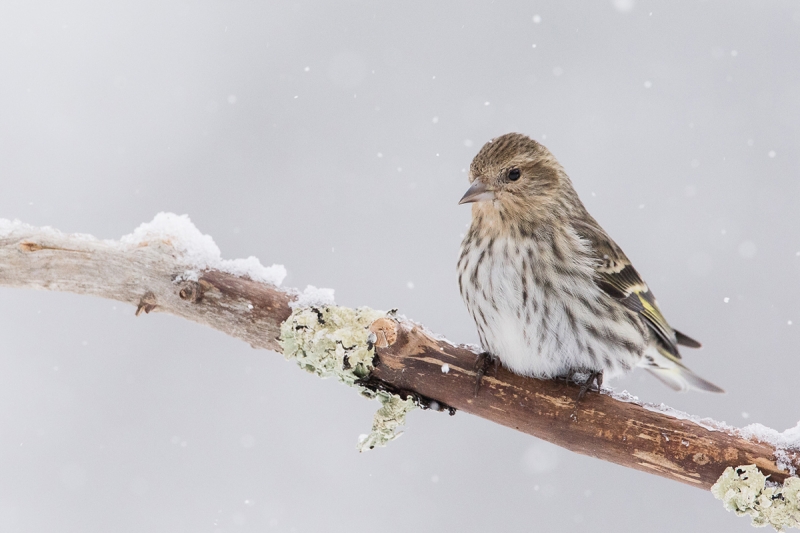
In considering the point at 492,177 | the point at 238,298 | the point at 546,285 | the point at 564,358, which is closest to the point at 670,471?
the point at 564,358

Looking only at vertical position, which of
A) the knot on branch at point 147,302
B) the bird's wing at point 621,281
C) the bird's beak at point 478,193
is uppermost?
the bird's beak at point 478,193

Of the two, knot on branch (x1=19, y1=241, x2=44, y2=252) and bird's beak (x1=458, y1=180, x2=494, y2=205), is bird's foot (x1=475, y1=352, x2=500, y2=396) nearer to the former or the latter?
bird's beak (x1=458, y1=180, x2=494, y2=205)

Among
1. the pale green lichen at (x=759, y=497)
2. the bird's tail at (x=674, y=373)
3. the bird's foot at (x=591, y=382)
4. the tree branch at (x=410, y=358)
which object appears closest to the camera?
the pale green lichen at (x=759, y=497)

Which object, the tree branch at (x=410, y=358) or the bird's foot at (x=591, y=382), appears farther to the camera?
the bird's foot at (x=591, y=382)

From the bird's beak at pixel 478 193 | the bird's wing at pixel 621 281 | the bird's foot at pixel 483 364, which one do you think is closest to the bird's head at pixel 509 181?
the bird's beak at pixel 478 193

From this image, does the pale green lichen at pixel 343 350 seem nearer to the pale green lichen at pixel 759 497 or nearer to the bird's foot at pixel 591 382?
the bird's foot at pixel 591 382

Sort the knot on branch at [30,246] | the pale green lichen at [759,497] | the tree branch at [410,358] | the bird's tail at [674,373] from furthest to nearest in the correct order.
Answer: the bird's tail at [674,373] → the knot on branch at [30,246] → the tree branch at [410,358] → the pale green lichen at [759,497]

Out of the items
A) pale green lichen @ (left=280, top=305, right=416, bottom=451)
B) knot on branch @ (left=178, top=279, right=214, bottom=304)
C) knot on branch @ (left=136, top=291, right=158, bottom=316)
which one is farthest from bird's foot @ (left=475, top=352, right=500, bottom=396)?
knot on branch @ (left=136, top=291, right=158, bottom=316)
